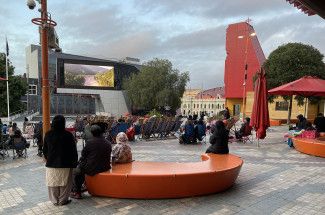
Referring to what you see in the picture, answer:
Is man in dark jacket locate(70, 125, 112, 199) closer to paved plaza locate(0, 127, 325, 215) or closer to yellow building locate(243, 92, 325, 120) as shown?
paved plaza locate(0, 127, 325, 215)

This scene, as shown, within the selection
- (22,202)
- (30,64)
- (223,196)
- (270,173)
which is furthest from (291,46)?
(30,64)

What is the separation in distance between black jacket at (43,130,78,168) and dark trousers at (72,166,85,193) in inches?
9.4

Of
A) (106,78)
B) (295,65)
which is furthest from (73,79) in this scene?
(295,65)

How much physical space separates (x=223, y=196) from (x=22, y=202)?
3505 millimetres

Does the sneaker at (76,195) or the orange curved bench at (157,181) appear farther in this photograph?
the sneaker at (76,195)

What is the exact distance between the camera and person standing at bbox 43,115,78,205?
5.31 meters

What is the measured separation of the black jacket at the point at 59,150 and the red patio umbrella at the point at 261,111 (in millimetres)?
7804

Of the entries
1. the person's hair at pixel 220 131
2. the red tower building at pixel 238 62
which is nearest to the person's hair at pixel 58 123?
the person's hair at pixel 220 131

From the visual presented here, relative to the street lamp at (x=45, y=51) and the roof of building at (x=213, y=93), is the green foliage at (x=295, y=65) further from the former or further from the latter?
the roof of building at (x=213, y=93)

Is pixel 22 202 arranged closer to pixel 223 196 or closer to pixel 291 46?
pixel 223 196

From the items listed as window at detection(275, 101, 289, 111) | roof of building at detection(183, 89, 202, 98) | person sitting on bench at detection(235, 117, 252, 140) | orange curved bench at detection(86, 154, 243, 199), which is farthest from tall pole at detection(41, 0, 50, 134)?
roof of building at detection(183, 89, 202, 98)

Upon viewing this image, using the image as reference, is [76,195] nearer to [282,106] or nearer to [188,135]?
[188,135]

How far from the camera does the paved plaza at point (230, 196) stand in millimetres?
5121

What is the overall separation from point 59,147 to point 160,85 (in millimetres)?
45325
